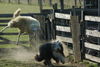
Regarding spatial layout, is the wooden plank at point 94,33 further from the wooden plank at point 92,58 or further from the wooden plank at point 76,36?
the wooden plank at point 92,58

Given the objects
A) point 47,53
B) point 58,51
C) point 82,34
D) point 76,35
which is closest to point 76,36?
point 76,35

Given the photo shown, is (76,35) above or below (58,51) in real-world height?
above

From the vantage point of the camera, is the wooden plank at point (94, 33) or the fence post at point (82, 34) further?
the fence post at point (82, 34)

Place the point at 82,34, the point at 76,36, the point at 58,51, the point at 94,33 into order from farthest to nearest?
the point at 76,36
the point at 82,34
the point at 94,33
the point at 58,51

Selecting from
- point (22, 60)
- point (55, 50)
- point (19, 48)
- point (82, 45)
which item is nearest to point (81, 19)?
point (82, 45)

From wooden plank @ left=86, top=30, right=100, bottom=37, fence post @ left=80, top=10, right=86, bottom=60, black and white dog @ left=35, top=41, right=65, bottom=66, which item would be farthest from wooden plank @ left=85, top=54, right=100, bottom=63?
black and white dog @ left=35, top=41, right=65, bottom=66

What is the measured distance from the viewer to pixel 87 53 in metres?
10.3

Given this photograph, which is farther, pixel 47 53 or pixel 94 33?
pixel 94 33

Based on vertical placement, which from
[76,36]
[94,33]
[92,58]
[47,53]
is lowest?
[92,58]

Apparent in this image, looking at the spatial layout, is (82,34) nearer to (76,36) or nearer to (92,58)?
(76,36)

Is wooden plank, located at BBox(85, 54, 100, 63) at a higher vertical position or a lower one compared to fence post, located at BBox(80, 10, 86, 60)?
lower

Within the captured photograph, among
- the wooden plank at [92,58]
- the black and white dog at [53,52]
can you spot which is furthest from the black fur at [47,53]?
the wooden plank at [92,58]

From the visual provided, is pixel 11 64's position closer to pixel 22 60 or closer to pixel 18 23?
pixel 22 60

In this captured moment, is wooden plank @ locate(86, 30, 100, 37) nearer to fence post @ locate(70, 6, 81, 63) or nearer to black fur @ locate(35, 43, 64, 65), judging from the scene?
fence post @ locate(70, 6, 81, 63)
